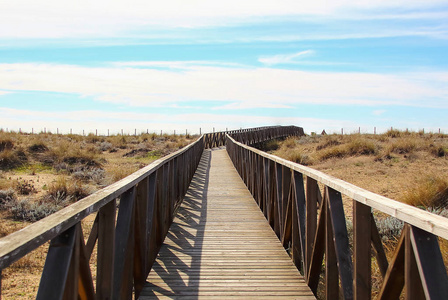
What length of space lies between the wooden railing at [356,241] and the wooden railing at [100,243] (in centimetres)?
160

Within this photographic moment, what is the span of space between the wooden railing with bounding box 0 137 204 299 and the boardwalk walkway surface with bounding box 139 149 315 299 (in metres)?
0.28

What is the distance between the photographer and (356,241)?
2.82 m

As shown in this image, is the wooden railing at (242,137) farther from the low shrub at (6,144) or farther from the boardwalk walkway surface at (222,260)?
the boardwalk walkway surface at (222,260)

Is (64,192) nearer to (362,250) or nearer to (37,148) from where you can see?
(362,250)

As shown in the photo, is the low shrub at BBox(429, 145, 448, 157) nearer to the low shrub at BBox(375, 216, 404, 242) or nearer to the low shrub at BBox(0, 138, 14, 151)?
the low shrub at BBox(375, 216, 404, 242)

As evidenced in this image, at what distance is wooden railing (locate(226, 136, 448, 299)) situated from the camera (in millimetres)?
1965

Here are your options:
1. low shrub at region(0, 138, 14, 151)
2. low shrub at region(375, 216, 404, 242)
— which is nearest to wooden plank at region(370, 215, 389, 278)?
low shrub at region(375, 216, 404, 242)

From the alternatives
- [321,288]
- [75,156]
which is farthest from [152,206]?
[75,156]

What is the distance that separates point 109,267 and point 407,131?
94.8 feet

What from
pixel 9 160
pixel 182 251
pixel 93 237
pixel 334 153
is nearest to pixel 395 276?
pixel 93 237

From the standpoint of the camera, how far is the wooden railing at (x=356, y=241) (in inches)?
77.4

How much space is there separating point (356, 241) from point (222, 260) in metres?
2.54

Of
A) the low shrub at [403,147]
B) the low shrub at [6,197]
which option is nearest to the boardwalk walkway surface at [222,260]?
the low shrub at [6,197]

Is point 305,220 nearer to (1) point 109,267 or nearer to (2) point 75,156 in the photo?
(1) point 109,267
